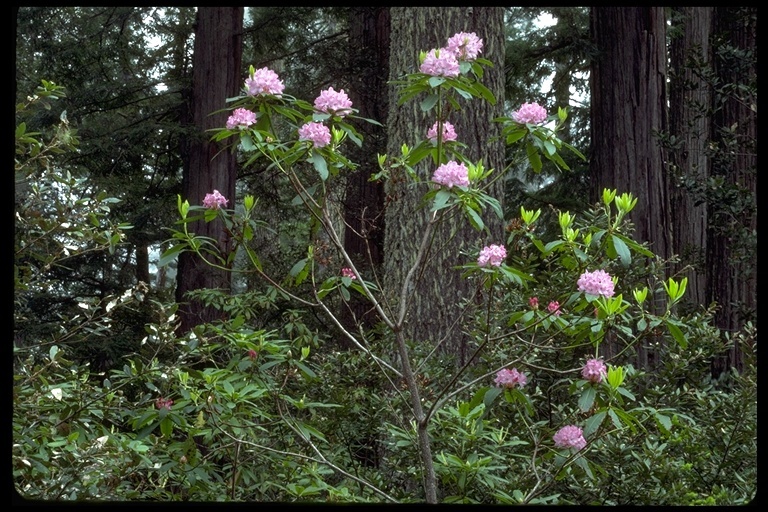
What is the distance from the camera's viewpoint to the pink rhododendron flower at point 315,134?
7.34 ft

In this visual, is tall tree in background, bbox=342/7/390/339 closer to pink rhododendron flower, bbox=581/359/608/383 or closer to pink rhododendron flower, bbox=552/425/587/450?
pink rhododendron flower, bbox=552/425/587/450

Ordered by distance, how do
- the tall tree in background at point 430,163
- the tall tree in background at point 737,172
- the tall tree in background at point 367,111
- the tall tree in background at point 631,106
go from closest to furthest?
the tall tree in background at point 737,172 → the tall tree in background at point 430,163 → the tall tree in background at point 631,106 → the tall tree in background at point 367,111

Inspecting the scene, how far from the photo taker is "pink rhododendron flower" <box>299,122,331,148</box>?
224cm

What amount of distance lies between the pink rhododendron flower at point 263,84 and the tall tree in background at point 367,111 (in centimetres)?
490

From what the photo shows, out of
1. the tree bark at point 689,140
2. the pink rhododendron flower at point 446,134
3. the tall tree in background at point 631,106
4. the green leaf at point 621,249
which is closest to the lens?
the green leaf at point 621,249

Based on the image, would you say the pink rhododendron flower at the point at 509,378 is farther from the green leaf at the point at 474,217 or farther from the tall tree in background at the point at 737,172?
the tall tree in background at the point at 737,172

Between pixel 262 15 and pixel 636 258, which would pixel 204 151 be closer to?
pixel 262 15

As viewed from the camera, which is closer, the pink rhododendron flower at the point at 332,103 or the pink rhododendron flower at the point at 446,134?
the pink rhododendron flower at the point at 332,103

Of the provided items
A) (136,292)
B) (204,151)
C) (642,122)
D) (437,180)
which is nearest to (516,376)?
(437,180)

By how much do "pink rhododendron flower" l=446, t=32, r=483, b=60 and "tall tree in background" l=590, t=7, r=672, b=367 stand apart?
421cm

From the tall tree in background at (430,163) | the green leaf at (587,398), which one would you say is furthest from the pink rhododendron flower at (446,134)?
the tall tree in background at (430,163)

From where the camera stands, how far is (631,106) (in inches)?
253

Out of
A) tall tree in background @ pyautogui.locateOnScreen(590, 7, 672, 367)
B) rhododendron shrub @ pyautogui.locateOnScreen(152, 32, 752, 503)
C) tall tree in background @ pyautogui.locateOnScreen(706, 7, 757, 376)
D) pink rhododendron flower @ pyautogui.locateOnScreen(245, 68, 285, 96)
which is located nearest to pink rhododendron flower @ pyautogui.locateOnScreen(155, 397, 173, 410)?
rhododendron shrub @ pyautogui.locateOnScreen(152, 32, 752, 503)

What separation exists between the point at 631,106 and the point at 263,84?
16.2 feet
